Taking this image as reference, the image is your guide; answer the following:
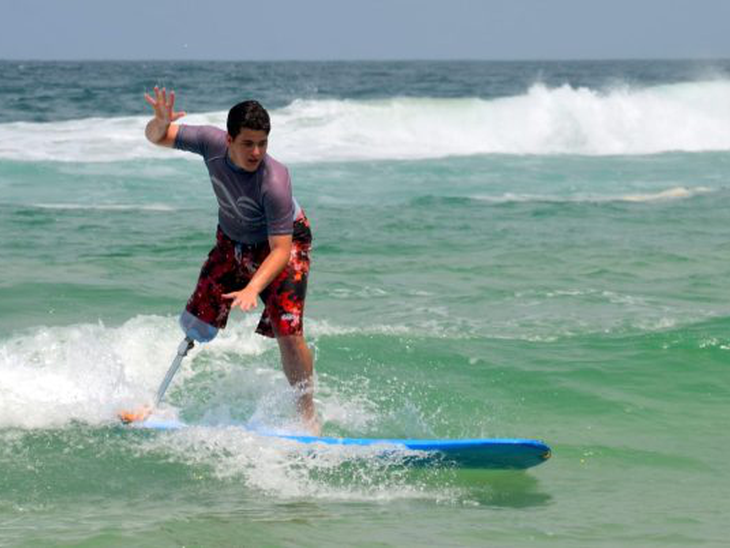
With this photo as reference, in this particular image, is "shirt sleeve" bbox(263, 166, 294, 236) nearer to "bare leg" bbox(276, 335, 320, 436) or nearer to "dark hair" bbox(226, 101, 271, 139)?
"dark hair" bbox(226, 101, 271, 139)

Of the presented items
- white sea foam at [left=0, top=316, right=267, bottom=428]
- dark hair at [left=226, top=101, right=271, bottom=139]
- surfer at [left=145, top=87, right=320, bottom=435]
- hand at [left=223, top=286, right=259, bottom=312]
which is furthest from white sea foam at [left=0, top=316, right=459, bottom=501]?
dark hair at [left=226, top=101, right=271, bottom=139]

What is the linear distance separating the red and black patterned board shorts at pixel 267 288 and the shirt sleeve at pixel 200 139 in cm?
44

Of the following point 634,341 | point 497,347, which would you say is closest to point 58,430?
point 497,347

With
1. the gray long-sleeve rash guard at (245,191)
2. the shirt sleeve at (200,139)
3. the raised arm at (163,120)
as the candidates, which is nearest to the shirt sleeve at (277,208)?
the gray long-sleeve rash guard at (245,191)

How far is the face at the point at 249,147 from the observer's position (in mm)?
5156

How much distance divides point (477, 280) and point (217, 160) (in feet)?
16.9

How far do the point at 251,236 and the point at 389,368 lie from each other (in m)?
2.18

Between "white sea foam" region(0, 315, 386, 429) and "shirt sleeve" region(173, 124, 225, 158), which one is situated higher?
"shirt sleeve" region(173, 124, 225, 158)

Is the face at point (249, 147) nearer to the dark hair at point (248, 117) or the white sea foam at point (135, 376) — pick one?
the dark hair at point (248, 117)

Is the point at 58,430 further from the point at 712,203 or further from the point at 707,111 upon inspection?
the point at 707,111

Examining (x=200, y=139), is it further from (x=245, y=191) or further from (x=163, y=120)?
(x=245, y=191)

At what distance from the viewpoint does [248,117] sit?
5.09 meters

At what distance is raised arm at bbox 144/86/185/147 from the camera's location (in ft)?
17.9

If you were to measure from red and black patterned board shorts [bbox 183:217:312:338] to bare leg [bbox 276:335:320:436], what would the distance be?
0.07m
